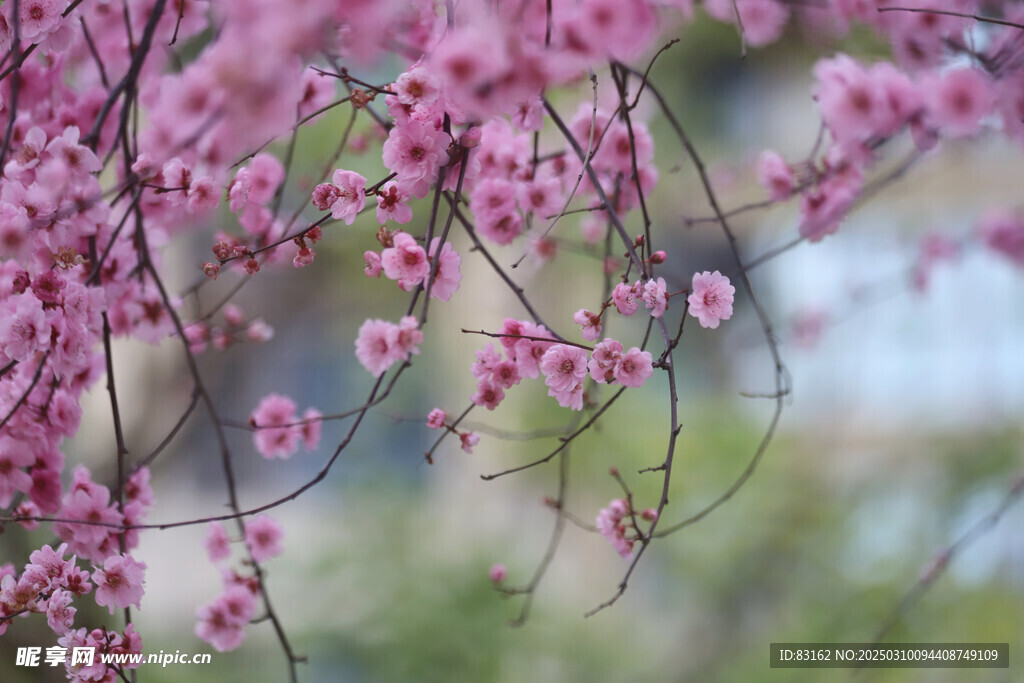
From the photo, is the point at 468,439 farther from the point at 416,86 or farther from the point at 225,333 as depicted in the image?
the point at 225,333

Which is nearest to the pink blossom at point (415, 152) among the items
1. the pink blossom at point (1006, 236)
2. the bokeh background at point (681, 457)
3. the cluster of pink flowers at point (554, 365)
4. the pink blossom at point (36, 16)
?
the cluster of pink flowers at point (554, 365)

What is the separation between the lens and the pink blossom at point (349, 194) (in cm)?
55

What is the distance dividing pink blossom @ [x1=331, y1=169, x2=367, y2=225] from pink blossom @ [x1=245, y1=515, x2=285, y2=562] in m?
0.41

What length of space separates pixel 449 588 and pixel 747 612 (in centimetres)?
78

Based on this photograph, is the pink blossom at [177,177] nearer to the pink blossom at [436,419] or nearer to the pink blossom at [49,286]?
the pink blossom at [49,286]

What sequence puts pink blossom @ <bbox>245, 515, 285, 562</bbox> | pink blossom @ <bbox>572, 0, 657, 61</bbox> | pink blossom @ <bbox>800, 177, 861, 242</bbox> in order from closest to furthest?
pink blossom @ <bbox>572, 0, 657, 61</bbox> < pink blossom @ <bbox>800, 177, 861, 242</bbox> < pink blossom @ <bbox>245, 515, 285, 562</bbox>

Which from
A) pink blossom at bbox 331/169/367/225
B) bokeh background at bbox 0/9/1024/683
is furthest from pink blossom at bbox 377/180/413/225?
bokeh background at bbox 0/9/1024/683

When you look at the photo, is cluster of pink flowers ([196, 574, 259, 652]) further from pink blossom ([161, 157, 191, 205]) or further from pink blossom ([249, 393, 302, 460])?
pink blossom ([161, 157, 191, 205])

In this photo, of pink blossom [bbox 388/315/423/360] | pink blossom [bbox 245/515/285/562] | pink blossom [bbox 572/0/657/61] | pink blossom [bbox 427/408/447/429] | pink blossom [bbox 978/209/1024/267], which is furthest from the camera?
pink blossom [bbox 978/209/1024/267]

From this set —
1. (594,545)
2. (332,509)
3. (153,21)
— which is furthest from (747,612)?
(153,21)

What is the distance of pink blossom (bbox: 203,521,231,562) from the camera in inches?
31.7

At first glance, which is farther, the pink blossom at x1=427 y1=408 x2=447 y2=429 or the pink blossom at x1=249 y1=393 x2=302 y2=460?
the pink blossom at x1=249 y1=393 x2=302 y2=460

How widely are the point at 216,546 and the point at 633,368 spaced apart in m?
0.54

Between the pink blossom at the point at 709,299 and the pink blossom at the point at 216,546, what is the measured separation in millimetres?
567
